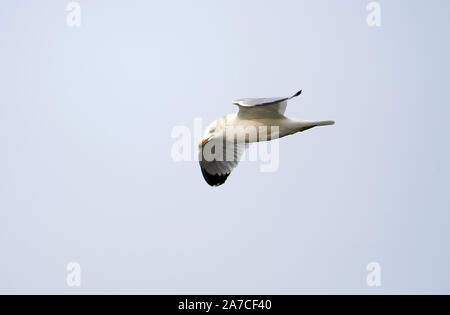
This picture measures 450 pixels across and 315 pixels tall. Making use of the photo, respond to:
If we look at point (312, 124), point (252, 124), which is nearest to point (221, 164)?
point (252, 124)

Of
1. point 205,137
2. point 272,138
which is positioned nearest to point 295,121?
point 272,138

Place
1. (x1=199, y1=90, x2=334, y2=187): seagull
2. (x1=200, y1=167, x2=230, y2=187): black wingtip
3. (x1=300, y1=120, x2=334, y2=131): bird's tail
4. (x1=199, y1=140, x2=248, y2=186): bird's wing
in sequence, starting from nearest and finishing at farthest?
(x1=300, y1=120, x2=334, y2=131): bird's tail
(x1=199, y1=90, x2=334, y2=187): seagull
(x1=199, y1=140, x2=248, y2=186): bird's wing
(x1=200, y1=167, x2=230, y2=187): black wingtip

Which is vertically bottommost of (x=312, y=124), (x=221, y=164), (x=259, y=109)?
(x=221, y=164)

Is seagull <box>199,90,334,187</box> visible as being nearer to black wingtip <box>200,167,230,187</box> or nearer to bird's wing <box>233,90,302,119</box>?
bird's wing <box>233,90,302,119</box>

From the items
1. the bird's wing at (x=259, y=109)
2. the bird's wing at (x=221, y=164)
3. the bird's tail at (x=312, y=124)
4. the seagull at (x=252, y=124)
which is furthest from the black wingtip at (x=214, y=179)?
the bird's tail at (x=312, y=124)

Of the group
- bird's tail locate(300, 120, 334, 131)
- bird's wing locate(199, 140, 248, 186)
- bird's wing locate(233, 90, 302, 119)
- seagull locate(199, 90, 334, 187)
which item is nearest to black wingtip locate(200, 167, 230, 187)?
bird's wing locate(199, 140, 248, 186)

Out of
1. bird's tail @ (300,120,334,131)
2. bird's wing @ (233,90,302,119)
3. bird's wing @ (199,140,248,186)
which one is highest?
bird's wing @ (233,90,302,119)

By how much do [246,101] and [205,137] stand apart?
113cm

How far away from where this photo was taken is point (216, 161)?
32.6 ft

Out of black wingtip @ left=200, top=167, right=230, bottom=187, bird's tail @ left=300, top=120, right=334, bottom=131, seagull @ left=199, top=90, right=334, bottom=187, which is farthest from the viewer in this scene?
black wingtip @ left=200, top=167, right=230, bottom=187

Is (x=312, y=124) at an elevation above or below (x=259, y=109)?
below

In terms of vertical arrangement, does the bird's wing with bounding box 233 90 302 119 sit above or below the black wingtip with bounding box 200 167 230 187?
above

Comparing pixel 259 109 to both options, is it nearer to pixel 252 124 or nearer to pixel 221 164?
pixel 252 124

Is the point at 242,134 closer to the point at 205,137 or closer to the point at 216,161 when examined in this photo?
the point at 205,137
